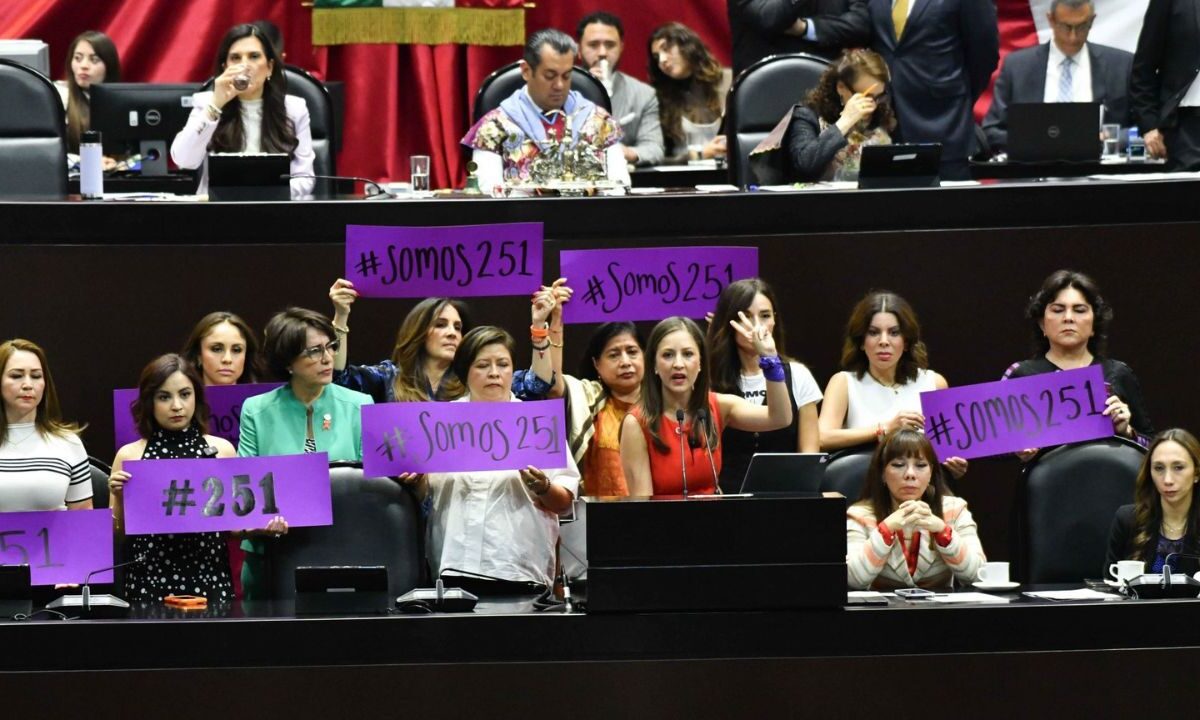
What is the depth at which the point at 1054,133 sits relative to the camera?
6.94 metres

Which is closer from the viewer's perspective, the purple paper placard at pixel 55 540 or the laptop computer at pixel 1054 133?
the purple paper placard at pixel 55 540

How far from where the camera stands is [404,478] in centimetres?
501

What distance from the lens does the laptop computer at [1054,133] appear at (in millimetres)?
6926

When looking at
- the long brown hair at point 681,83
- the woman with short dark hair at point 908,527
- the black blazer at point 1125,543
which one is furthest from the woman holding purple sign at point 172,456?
the long brown hair at point 681,83

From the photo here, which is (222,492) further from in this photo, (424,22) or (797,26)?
(424,22)

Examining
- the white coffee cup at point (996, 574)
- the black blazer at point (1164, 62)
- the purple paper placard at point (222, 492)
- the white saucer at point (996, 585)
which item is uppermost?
the black blazer at point (1164, 62)

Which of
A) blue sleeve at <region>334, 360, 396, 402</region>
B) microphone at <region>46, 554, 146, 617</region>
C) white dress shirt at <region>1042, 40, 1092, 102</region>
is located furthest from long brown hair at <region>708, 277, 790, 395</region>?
white dress shirt at <region>1042, 40, 1092, 102</region>

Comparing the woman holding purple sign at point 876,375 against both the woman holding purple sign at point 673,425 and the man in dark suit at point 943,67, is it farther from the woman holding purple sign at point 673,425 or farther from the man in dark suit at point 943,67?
the man in dark suit at point 943,67

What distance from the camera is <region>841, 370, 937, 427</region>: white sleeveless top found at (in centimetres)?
574

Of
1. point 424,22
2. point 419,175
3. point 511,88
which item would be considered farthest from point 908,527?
point 424,22

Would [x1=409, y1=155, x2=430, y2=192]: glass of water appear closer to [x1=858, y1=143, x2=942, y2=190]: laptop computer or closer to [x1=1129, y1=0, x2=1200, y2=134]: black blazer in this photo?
[x1=858, y1=143, x2=942, y2=190]: laptop computer

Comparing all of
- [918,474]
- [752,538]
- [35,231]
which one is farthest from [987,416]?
[35,231]

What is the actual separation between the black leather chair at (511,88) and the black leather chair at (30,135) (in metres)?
1.53

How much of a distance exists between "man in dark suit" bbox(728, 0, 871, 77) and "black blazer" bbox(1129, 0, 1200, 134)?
1.23m
